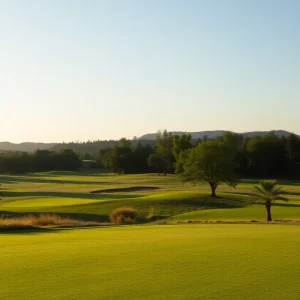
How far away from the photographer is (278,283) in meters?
8.05

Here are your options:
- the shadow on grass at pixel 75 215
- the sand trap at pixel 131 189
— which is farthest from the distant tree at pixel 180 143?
the shadow on grass at pixel 75 215

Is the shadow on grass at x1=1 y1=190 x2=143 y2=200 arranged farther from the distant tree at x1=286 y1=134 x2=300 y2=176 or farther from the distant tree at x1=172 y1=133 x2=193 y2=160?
the distant tree at x1=286 y1=134 x2=300 y2=176

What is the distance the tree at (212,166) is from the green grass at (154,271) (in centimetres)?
3971

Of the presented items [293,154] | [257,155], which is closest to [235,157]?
[257,155]

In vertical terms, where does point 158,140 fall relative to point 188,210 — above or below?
above

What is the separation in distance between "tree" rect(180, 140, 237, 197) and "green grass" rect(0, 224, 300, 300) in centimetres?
3971

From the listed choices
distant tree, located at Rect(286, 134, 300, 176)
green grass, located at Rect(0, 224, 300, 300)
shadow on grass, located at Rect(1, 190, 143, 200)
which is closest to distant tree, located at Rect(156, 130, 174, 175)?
distant tree, located at Rect(286, 134, 300, 176)

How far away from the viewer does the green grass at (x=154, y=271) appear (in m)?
7.62

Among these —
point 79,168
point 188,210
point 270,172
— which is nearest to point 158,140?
point 270,172

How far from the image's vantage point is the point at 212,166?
52.7 meters

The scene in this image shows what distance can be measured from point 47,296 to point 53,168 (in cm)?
13125

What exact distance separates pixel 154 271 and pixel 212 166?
4397 cm

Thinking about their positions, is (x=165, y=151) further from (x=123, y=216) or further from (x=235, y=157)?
(x=123, y=216)

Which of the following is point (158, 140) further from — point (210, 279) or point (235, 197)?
point (210, 279)
